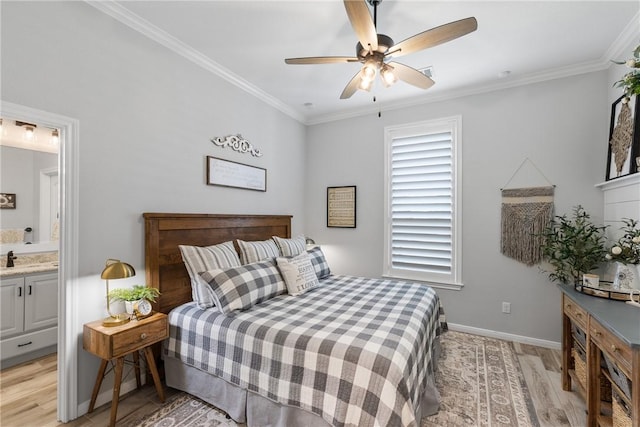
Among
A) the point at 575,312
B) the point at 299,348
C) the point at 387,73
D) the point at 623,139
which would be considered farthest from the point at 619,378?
the point at 387,73

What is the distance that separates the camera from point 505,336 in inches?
129

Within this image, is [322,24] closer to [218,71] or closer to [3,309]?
[218,71]

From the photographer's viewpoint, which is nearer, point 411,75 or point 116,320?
point 116,320

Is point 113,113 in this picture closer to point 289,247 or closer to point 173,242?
point 173,242

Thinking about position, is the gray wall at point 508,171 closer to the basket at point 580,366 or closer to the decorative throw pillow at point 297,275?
the basket at point 580,366

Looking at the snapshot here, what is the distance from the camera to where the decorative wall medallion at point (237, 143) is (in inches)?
121

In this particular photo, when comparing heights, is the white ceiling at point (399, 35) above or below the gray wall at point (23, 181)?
above

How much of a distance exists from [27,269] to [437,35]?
13.6 ft

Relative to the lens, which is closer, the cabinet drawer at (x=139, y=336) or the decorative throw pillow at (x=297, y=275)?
the cabinet drawer at (x=139, y=336)

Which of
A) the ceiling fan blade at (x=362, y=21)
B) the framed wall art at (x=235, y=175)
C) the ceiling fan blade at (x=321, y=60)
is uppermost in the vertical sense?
the ceiling fan blade at (x=321, y=60)

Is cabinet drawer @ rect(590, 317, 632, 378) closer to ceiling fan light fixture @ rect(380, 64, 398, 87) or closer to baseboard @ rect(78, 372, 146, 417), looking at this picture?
ceiling fan light fixture @ rect(380, 64, 398, 87)

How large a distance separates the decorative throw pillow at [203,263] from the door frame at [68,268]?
2.37 feet

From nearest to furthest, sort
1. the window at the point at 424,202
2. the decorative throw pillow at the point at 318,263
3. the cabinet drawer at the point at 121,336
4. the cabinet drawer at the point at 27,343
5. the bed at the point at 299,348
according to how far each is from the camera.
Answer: the bed at the point at 299,348 < the cabinet drawer at the point at 121,336 < the cabinet drawer at the point at 27,343 < the decorative throw pillow at the point at 318,263 < the window at the point at 424,202

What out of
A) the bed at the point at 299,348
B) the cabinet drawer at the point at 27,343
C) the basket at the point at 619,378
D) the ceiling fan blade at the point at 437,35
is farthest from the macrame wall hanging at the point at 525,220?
the cabinet drawer at the point at 27,343
